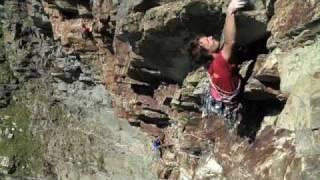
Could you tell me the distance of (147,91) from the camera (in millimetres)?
16906

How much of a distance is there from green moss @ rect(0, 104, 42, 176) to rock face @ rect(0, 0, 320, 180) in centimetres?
5

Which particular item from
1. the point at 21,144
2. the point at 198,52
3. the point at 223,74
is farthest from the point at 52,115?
the point at 223,74

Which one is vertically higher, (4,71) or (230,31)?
(230,31)

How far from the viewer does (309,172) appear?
838 cm

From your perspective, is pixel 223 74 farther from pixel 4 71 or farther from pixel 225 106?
pixel 4 71

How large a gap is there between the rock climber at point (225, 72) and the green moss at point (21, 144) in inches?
566

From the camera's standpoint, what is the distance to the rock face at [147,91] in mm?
9445

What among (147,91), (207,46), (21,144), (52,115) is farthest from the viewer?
(21,144)

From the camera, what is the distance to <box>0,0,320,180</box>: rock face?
9.45 metres

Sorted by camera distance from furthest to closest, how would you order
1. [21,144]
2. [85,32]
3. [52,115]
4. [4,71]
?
[4,71]
[21,144]
[52,115]
[85,32]

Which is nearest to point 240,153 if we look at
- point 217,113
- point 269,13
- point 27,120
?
point 217,113

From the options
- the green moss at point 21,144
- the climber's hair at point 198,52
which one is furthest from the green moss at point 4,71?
the climber's hair at point 198,52

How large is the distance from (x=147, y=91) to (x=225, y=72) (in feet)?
23.3

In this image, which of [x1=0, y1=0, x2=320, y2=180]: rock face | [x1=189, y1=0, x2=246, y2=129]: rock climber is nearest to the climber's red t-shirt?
[x1=189, y1=0, x2=246, y2=129]: rock climber
